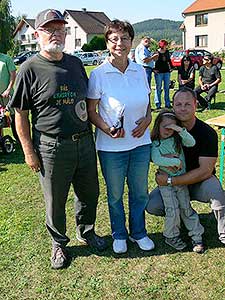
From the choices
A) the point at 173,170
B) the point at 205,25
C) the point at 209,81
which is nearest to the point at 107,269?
the point at 173,170

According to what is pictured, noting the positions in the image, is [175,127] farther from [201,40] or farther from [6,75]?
[201,40]

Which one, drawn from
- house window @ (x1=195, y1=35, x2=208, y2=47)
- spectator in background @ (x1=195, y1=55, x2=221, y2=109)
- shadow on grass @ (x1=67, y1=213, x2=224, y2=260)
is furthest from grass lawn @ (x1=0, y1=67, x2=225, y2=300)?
house window @ (x1=195, y1=35, x2=208, y2=47)

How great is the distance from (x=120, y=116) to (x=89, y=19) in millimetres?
59359

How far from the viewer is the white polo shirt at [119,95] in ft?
9.17

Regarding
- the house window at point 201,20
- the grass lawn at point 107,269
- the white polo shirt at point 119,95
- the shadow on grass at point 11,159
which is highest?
the house window at point 201,20

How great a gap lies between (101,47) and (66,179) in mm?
45587

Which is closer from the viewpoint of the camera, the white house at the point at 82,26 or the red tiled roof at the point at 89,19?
the white house at the point at 82,26

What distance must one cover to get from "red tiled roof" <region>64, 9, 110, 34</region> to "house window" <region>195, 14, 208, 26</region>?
17.2 m

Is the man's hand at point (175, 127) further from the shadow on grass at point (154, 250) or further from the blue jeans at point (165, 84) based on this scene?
the blue jeans at point (165, 84)

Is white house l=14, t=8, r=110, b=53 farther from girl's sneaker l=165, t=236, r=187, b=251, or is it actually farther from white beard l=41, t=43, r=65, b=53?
white beard l=41, t=43, r=65, b=53

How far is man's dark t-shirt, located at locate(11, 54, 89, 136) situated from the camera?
102 inches

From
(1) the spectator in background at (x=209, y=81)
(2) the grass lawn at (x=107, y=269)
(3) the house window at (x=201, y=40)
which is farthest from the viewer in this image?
(3) the house window at (x=201, y=40)

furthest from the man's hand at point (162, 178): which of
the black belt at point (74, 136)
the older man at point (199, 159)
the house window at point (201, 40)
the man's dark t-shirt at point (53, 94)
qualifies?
the house window at point (201, 40)

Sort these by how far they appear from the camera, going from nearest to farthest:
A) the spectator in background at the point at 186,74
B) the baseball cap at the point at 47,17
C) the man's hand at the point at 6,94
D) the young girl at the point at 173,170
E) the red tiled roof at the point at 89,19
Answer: the baseball cap at the point at 47,17 < the young girl at the point at 173,170 < the man's hand at the point at 6,94 < the spectator in background at the point at 186,74 < the red tiled roof at the point at 89,19
